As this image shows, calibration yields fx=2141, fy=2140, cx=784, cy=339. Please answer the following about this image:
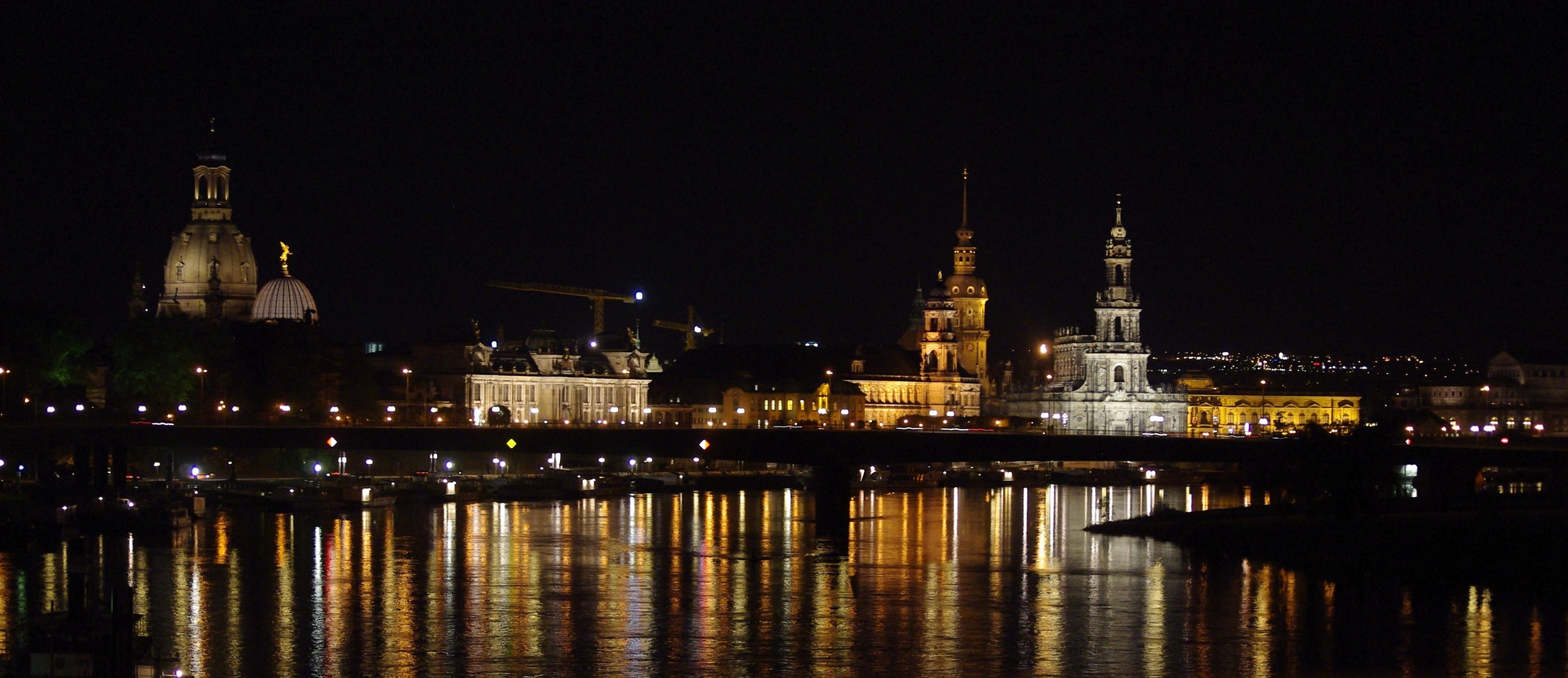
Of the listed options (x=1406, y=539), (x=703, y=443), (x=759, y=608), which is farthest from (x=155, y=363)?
(x=1406, y=539)

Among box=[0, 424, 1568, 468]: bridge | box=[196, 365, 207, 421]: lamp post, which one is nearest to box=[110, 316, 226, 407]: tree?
box=[196, 365, 207, 421]: lamp post

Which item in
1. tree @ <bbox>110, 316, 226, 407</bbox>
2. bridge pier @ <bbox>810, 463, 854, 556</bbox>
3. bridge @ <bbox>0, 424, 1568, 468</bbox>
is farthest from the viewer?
tree @ <bbox>110, 316, 226, 407</bbox>

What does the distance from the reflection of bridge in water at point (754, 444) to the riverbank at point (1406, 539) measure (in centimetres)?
302

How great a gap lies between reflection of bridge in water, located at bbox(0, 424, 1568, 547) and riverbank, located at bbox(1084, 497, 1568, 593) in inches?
119

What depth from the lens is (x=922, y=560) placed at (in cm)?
9844

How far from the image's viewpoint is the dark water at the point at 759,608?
65.2 meters

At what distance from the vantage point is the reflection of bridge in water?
106 meters

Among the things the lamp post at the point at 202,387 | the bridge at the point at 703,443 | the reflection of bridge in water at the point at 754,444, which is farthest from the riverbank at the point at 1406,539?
the lamp post at the point at 202,387

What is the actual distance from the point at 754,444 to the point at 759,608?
32.5 m

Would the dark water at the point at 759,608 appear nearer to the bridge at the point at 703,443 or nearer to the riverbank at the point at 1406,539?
the riverbank at the point at 1406,539

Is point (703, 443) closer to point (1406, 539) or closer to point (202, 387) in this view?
point (1406, 539)

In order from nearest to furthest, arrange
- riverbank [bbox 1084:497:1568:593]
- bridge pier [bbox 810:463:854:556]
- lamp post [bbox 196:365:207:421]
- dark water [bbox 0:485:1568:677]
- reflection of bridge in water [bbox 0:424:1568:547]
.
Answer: dark water [bbox 0:485:1568:677] → riverbank [bbox 1084:497:1568:593] → reflection of bridge in water [bbox 0:424:1568:547] → bridge pier [bbox 810:463:854:556] → lamp post [bbox 196:365:207:421]

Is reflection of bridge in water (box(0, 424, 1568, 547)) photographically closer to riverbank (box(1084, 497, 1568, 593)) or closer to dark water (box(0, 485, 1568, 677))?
riverbank (box(1084, 497, 1568, 593))

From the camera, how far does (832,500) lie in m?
113
